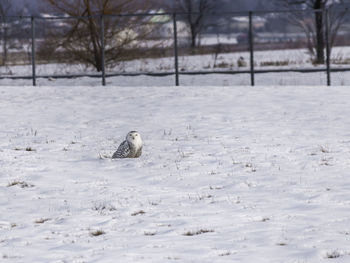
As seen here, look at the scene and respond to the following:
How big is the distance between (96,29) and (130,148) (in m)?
14.0

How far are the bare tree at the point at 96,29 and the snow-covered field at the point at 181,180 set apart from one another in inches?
307

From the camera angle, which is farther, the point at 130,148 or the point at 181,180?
the point at 130,148

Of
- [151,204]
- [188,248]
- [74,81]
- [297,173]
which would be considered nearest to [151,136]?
[297,173]

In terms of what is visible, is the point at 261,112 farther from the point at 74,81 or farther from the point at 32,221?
the point at 74,81

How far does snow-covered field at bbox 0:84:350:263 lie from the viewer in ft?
21.3

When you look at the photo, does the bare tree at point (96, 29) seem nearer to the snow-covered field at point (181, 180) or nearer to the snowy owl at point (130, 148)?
the snow-covered field at point (181, 180)

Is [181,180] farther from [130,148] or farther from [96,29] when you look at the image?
[96,29]

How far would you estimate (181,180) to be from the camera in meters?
9.38

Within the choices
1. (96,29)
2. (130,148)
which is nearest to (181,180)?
(130,148)

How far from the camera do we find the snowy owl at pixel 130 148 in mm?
10781

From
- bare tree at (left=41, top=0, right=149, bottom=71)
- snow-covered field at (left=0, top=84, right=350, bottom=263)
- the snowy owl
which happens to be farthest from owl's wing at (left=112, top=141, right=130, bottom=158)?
bare tree at (left=41, top=0, right=149, bottom=71)

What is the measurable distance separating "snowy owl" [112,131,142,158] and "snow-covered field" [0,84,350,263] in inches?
6.0

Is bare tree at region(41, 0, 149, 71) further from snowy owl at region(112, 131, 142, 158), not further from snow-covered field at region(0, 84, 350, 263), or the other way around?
snowy owl at region(112, 131, 142, 158)

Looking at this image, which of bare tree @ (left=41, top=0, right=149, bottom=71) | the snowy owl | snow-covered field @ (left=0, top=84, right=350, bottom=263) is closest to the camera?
snow-covered field @ (left=0, top=84, right=350, bottom=263)
